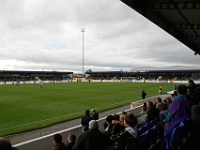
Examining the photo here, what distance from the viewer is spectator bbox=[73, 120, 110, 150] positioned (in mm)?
3794

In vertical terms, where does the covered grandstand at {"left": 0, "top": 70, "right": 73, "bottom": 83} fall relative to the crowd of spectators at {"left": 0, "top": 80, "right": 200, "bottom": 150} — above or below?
above

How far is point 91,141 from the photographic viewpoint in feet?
12.5

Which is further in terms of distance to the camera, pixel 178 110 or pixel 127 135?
pixel 178 110

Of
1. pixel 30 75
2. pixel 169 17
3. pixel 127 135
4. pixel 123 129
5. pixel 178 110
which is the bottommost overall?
pixel 123 129

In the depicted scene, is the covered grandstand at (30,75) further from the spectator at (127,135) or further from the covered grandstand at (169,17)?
the spectator at (127,135)

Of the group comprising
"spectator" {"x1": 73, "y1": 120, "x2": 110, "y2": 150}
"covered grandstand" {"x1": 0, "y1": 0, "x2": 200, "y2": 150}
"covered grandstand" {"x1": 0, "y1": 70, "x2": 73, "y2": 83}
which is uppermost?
"covered grandstand" {"x1": 0, "y1": 0, "x2": 200, "y2": 150}

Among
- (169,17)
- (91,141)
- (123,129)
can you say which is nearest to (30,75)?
(169,17)

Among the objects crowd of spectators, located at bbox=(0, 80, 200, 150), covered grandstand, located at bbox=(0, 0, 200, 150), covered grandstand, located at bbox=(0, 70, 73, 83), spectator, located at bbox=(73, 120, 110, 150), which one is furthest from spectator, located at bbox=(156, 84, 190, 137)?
covered grandstand, located at bbox=(0, 70, 73, 83)

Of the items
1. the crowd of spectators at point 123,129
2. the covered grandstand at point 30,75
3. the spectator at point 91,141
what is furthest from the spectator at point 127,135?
the covered grandstand at point 30,75

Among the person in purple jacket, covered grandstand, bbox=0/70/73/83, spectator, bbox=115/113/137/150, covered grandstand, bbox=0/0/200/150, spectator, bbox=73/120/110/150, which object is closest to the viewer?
spectator, bbox=73/120/110/150

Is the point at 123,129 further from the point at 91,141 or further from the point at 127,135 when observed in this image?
the point at 91,141

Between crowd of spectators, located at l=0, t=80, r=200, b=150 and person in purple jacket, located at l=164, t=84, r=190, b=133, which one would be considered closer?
crowd of spectators, located at l=0, t=80, r=200, b=150

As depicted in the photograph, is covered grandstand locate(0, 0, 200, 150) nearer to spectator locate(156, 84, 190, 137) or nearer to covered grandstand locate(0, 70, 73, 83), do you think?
spectator locate(156, 84, 190, 137)

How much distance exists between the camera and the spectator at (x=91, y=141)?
379 cm
